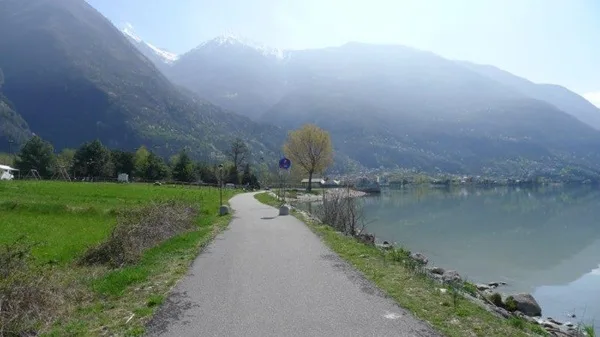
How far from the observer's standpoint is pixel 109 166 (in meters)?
89.8

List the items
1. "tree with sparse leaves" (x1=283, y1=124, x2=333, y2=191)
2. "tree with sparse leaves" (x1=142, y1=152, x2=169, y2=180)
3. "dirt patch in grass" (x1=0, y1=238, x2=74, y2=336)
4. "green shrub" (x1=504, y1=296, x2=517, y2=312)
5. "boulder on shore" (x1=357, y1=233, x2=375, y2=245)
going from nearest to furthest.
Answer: "dirt patch in grass" (x1=0, y1=238, x2=74, y2=336)
"green shrub" (x1=504, y1=296, x2=517, y2=312)
"boulder on shore" (x1=357, y1=233, x2=375, y2=245)
"tree with sparse leaves" (x1=283, y1=124, x2=333, y2=191)
"tree with sparse leaves" (x1=142, y1=152, x2=169, y2=180)

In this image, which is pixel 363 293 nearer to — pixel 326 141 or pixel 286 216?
pixel 286 216

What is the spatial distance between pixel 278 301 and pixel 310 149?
238ft

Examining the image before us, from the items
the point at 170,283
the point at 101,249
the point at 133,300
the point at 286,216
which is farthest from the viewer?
the point at 286,216

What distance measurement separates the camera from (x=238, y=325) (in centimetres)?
701

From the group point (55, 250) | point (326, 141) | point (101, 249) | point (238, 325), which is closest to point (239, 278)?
point (238, 325)

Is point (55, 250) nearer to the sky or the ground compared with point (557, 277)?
nearer to the sky

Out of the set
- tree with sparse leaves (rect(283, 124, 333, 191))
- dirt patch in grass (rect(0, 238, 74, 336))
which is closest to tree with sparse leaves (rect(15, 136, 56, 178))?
tree with sparse leaves (rect(283, 124, 333, 191))

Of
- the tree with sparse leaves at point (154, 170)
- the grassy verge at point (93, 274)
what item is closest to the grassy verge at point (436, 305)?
the grassy verge at point (93, 274)

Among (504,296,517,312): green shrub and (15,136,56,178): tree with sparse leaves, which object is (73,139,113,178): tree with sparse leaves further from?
(504,296,517,312): green shrub

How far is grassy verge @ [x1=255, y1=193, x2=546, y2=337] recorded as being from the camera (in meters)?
7.16

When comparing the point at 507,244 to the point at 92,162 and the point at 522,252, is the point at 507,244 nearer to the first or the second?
the point at 522,252

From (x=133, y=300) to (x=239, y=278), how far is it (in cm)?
248

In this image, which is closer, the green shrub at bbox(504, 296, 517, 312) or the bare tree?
the green shrub at bbox(504, 296, 517, 312)
